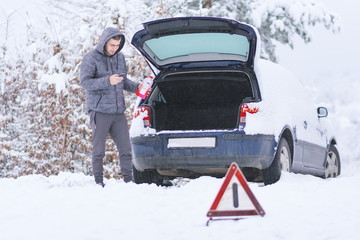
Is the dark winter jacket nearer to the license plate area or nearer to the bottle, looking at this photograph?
the bottle

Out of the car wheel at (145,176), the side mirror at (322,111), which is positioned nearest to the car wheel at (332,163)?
the side mirror at (322,111)

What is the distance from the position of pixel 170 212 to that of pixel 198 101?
2.60 meters

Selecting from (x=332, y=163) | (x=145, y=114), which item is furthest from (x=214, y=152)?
(x=332, y=163)

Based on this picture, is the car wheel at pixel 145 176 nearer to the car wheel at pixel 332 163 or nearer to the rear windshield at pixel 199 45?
the rear windshield at pixel 199 45

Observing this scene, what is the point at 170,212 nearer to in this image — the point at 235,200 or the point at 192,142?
the point at 235,200

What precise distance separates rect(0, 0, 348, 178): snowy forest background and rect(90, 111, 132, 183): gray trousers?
6.22 m

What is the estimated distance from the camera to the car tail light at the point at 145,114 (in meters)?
6.21

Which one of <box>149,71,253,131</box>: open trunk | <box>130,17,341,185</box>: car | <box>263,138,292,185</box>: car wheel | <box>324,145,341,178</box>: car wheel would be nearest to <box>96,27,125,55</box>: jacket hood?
<box>130,17,341,185</box>: car

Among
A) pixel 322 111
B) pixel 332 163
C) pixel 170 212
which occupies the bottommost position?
pixel 332 163

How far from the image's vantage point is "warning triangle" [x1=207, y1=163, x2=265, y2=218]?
13.6 feet

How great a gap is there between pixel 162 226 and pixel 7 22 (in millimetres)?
15830

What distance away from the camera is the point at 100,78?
21.1 feet

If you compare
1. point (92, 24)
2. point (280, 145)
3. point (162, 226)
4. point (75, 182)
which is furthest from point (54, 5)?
point (162, 226)

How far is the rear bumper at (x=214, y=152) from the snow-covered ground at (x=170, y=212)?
0.78 feet
